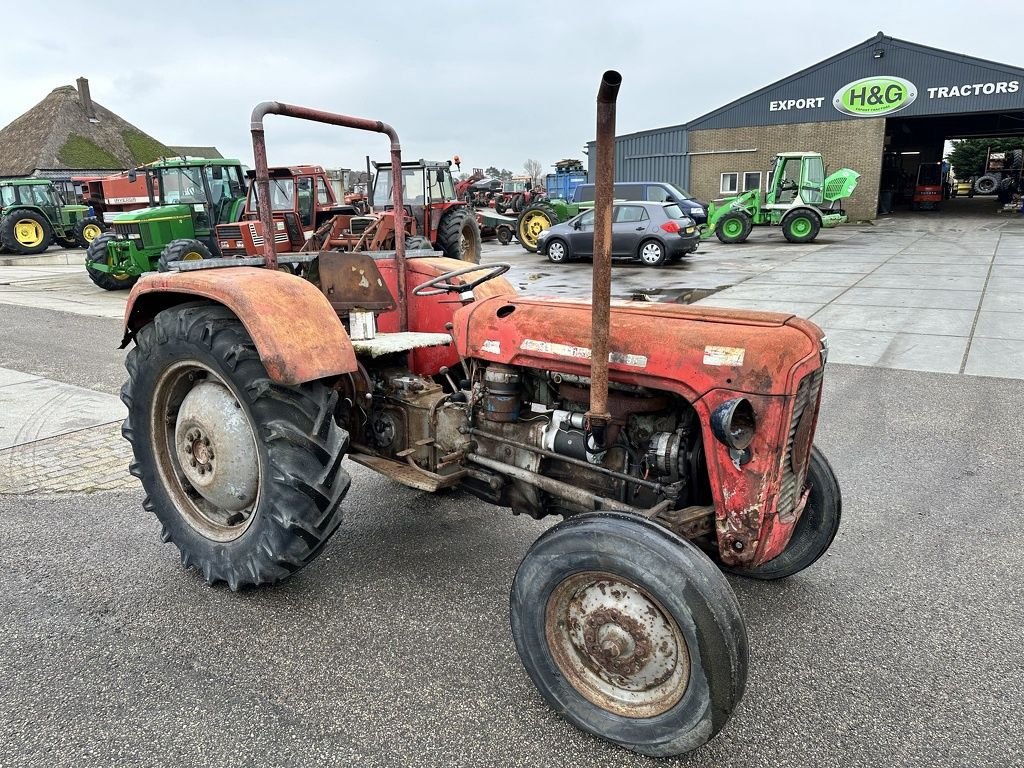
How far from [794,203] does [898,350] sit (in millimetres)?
13709

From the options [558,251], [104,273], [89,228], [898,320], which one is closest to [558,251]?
[558,251]

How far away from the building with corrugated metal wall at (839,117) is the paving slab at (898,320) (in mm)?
18571

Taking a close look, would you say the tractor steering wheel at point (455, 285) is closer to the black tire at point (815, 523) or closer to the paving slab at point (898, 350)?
the black tire at point (815, 523)

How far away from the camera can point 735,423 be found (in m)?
2.15

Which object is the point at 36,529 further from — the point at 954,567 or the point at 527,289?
the point at 527,289

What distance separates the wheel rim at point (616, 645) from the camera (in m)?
2.00

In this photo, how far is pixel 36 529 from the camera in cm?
349

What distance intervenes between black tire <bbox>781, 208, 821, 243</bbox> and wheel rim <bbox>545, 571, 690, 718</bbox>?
1892cm

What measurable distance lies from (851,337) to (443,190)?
8881 mm

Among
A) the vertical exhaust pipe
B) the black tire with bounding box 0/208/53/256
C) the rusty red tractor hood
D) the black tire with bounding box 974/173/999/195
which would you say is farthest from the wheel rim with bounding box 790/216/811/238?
the black tire with bounding box 974/173/999/195

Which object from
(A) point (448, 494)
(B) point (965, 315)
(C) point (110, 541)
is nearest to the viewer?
(C) point (110, 541)

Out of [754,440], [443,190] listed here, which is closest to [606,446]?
[754,440]

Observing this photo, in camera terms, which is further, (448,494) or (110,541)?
(448,494)

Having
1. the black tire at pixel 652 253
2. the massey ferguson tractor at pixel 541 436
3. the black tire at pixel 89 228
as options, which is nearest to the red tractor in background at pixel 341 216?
the black tire at pixel 652 253
